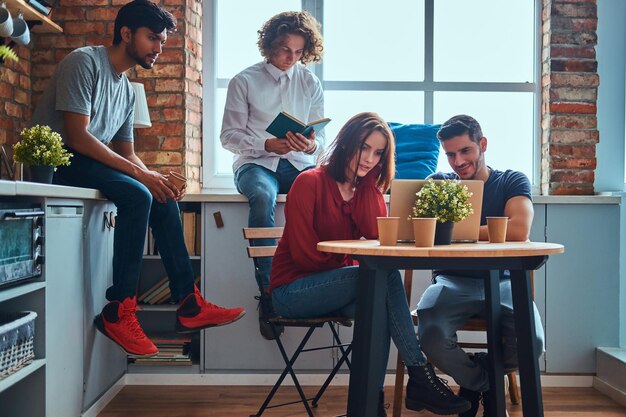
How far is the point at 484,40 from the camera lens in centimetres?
434

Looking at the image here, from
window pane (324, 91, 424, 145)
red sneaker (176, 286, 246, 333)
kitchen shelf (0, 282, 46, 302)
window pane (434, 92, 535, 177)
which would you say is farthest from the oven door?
window pane (434, 92, 535, 177)

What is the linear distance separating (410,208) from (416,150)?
5.03ft

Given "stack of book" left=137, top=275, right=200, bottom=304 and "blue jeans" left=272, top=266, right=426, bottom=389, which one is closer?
"blue jeans" left=272, top=266, right=426, bottom=389

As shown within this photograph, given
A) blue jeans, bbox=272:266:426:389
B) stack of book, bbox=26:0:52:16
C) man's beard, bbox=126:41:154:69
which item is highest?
stack of book, bbox=26:0:52:16

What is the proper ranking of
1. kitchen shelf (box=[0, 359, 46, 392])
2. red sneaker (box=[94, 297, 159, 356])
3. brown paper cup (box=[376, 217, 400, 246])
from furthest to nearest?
red sneaker (box=[94, 297, 159, 356]) < brown paper cup (box=[376, 217, 400, 246]) < kitchen shelf (box=[0, 359, 46, 392])

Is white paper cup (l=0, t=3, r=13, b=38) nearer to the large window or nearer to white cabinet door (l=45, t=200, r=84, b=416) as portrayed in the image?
white cabinet door (l=45, t=200, r=84, b=416)

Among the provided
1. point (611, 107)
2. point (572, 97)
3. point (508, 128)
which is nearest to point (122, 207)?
point (508, 128)

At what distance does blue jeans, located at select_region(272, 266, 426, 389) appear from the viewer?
2.49 m

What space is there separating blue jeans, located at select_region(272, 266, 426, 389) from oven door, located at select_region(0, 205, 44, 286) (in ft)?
2.87

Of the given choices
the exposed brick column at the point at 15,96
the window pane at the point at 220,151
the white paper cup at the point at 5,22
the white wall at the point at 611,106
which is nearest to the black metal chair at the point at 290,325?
the window pane at the point at 220,151

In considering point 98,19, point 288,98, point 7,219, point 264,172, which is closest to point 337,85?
point 288,98

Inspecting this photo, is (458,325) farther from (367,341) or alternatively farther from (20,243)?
(20,243)

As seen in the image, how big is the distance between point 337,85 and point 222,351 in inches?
68.1

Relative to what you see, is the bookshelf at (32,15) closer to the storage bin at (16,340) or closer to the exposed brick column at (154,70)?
the exposed brick column at (154,70)
